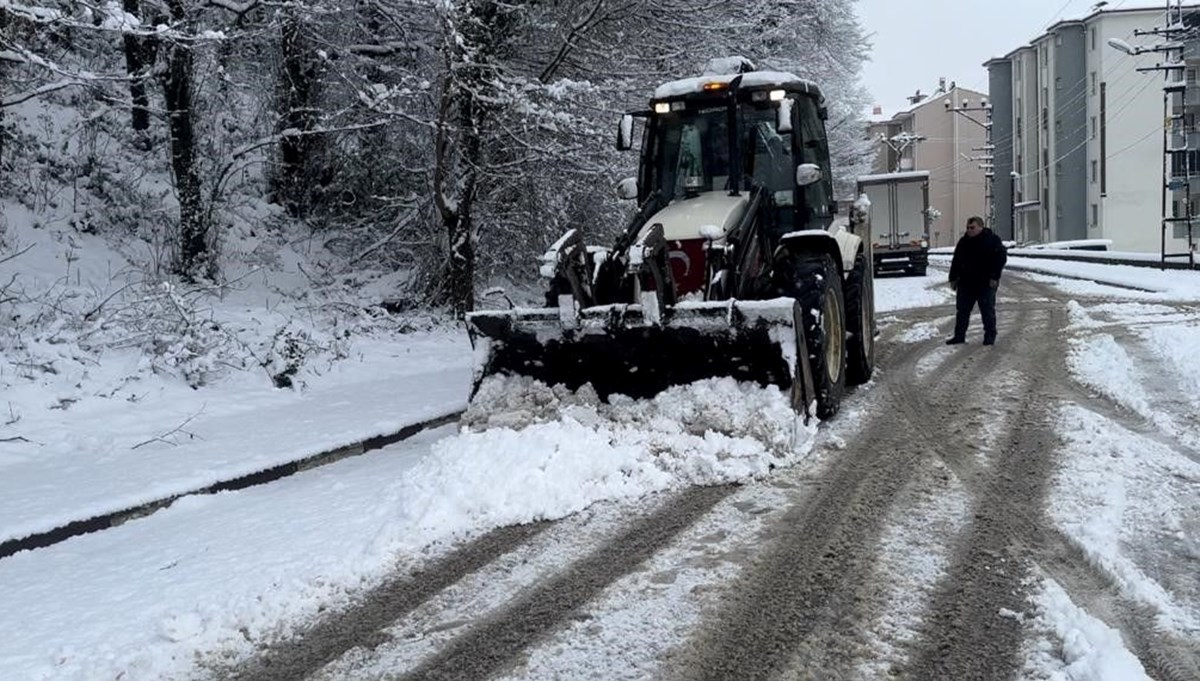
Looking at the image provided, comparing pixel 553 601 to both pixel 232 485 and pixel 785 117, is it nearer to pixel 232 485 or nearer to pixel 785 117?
pixel 232 485

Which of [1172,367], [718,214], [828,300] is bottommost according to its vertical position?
[1172,367]

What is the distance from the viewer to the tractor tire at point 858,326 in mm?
9586

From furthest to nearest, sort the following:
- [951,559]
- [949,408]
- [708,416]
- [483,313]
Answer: [949,408], [483,313], [708,416], [951,559]

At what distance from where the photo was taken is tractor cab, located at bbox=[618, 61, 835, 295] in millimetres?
8789

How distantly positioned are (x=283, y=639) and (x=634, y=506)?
7.53 ft

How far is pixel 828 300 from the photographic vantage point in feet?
27.1

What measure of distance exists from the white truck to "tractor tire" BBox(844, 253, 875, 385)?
71.9 ft

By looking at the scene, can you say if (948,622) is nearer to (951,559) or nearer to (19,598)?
(951,559)

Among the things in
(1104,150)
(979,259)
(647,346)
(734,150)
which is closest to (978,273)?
(979,259)

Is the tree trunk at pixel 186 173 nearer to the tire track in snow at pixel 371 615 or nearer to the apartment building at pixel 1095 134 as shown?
the tire track in snow at pixel 371 615

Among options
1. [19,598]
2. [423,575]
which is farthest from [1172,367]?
[19,598]

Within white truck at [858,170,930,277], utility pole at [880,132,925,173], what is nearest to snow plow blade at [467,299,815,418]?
white truck at [858,170,930,277]

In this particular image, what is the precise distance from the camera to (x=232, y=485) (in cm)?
726

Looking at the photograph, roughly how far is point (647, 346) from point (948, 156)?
87.1 metres
